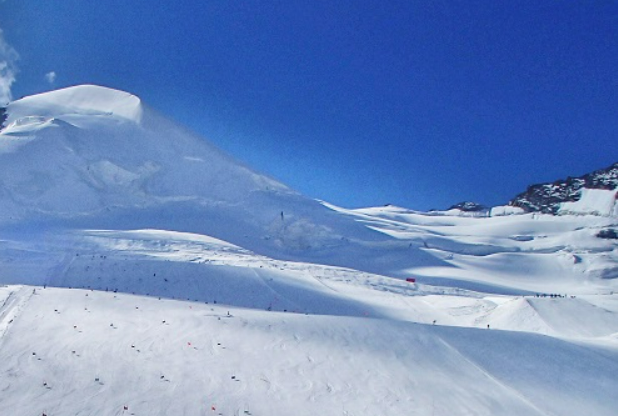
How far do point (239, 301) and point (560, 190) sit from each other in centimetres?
10961

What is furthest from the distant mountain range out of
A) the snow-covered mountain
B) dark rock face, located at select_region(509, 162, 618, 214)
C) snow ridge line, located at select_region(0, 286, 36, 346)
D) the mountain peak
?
snow ridge line, located at select_region(0, 286, 36, 346)

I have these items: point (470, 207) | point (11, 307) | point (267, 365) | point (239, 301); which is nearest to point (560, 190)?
point (470, 207)

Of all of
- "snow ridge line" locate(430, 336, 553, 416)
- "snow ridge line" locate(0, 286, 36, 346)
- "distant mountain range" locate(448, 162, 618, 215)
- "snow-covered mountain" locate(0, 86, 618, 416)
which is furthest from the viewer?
"distant mountain range" locate(448, 162, 618, 215)

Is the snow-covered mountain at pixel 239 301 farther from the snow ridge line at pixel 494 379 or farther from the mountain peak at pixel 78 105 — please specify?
the mountain peak at pixel 78 105

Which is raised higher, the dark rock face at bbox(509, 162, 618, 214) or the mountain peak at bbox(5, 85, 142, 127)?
the dark rock face at bbox(509, 162, 618, 214)

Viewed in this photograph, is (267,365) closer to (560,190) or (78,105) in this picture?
(78,105)

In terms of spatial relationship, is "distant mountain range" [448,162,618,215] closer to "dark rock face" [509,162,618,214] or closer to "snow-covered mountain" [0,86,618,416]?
"dark rock face" [509,162,618,214]

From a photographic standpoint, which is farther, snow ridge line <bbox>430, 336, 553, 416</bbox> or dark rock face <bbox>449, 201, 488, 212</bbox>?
dark rock face <bbox>449, 201, 488, 212</bbox>

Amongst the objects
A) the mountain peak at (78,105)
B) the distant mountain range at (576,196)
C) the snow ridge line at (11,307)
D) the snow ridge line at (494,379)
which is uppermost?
the distant mountain range at (576,196)

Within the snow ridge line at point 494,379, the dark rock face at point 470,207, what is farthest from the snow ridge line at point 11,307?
the dark rock face at point 470,207

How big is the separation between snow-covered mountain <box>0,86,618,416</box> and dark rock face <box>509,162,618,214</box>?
148 feet

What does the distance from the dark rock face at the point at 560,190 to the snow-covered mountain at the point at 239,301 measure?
45016 millimetres

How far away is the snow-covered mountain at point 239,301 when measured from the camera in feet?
33.6

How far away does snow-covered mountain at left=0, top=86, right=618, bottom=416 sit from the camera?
10.2m
